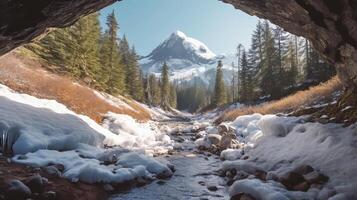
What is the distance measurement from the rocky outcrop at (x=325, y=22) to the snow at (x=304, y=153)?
255cm

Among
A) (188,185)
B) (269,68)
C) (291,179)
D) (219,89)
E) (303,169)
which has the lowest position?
(188,185)

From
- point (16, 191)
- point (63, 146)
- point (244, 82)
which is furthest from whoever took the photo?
point (244, 82)

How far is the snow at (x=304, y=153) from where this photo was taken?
30.3 ft

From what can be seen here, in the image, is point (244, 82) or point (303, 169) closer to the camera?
point (303, 169)

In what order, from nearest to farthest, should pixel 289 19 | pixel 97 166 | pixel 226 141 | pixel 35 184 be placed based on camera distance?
pixel 35 184 → pixel 97 166 → pixel 289 19 → pixel 226 141

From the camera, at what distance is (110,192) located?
35.5 ft

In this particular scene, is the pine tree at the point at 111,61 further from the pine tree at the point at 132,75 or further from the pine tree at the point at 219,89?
the pine tree at the point at 219,89

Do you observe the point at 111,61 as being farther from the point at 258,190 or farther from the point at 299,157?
the point at 258,190

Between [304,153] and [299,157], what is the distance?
215 mm

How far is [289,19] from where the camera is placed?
13.9 metres

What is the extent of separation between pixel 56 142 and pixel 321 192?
1033cm

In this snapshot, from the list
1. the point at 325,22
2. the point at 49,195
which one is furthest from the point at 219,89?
the point at 49,195

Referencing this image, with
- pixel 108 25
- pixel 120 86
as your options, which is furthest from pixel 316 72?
pixel 108 25

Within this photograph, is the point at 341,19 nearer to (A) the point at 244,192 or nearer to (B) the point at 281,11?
(B) the point at 281,11
